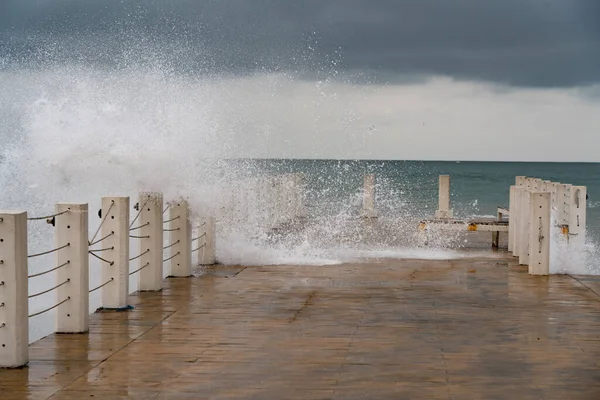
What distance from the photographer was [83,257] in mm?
8117

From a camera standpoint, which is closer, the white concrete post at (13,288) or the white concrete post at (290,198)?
the white concrete post at (13,288)

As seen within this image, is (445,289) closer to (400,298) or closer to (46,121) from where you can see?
(400,298)

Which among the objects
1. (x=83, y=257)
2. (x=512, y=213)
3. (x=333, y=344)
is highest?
(x=512, y=213)

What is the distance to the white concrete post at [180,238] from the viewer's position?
1185cm

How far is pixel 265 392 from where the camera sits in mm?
6301

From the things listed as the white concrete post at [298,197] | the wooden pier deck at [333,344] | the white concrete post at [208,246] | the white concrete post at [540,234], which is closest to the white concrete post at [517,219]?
the white concrete post at [540,234]

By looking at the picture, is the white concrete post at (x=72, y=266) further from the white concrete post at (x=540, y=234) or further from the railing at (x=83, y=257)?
the white concrete post at (x=540, y=234)

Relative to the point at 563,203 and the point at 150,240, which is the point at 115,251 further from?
the point at 563,203

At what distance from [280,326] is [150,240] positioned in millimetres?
2530

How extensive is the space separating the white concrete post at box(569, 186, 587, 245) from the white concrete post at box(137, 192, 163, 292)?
7381 millimetres

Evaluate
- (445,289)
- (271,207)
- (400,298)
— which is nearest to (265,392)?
(400,298)

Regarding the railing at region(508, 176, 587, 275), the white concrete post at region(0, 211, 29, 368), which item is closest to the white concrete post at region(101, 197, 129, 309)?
the white concrete post at region(0, 211, 29, 368)

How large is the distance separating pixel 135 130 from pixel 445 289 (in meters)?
4.55

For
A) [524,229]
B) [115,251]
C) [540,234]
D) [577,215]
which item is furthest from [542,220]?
[115,251]
